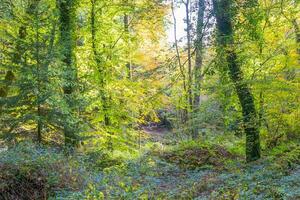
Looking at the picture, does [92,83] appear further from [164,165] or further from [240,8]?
[240,8]

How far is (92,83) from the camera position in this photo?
14.5m

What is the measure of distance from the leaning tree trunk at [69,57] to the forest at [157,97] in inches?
1.6

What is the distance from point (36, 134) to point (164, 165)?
403 cm

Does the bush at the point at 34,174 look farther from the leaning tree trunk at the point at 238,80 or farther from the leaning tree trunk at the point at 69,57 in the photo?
the leaning tree trunk at the point at 238,80

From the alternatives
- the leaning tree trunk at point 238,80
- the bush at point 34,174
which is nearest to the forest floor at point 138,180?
the bush at point 34,174

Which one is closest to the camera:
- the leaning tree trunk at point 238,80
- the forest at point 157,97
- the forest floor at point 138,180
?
the forest floor at point 138,180

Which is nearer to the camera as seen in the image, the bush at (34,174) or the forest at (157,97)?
the bush at (34,174)

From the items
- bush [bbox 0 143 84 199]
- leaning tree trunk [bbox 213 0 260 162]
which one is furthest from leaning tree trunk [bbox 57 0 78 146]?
leaning tree trunk [bbox 213 0 260 162]

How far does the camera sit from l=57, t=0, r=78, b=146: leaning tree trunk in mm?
11031

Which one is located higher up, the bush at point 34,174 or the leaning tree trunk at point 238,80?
the leaning tree trunk at point 238,80

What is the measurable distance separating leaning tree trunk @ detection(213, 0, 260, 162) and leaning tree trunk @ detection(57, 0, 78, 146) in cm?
452

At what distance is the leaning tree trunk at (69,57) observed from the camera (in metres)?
11.0

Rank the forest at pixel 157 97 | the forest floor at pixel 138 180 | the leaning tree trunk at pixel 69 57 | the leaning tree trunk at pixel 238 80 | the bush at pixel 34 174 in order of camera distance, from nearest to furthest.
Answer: the forest floor at pixel 138 180
the bush at pixel 34 174
the forest at pixel 157 97
the leaning tree trunk at pixel 238 80
the leaning tree trunk at pixel 69 57

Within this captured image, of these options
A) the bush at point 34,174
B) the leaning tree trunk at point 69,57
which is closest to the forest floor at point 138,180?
the bush at point 34,174
